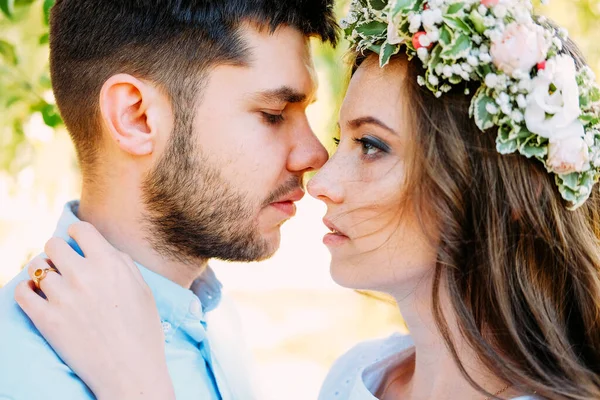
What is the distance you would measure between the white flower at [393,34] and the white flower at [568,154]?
1.92 feet

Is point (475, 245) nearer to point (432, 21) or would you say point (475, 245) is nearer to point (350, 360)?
point (432, 21)

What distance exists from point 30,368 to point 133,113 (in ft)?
3.39

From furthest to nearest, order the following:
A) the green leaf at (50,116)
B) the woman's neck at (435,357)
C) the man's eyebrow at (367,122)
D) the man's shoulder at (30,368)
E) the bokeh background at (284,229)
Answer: the bokeh background at (284,229) < the green leaf at (50,116) < the woman's neck at (435,357) < the man's eyebrow at (367,122) < the man's shoulder at (30,368)

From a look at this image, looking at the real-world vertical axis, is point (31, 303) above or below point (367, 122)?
below

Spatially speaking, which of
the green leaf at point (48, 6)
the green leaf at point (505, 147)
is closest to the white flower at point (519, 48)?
the green leaf at point (505, 147)

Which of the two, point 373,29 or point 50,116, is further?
point 50,116

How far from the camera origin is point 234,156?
2.79 meters

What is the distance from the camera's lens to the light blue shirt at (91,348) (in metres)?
2.15

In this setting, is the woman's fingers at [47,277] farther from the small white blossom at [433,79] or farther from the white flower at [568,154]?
the white flower at [568,154]

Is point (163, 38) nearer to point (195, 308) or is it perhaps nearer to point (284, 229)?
point (195, 308)

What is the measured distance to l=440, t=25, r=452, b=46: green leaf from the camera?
222 centimetres

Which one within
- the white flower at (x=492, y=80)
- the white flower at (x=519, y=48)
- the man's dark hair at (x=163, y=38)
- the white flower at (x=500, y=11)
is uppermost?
the man's dark hair at (x=163, y=38)

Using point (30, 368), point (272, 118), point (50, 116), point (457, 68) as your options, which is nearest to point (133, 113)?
point (272, 118)

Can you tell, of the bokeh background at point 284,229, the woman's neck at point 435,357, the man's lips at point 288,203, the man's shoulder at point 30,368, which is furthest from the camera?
the bokeh background at point 284,229
